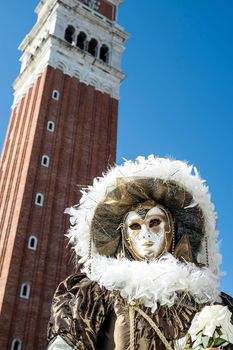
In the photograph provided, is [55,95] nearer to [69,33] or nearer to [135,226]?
[69,33]

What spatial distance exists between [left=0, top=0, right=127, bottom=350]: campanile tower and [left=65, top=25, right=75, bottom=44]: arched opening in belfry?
0.05 m

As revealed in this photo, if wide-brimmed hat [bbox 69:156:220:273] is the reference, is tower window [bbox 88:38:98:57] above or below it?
above

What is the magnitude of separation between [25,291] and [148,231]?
14.2 metres

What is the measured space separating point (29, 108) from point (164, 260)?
1962 cm

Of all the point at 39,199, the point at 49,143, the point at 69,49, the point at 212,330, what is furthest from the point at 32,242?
the point at 212,330

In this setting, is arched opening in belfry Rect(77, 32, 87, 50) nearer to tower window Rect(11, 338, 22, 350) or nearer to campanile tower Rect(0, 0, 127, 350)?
campanile tower Rect(0, 0, 127, 350)

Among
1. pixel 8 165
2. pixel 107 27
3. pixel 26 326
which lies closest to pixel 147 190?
pixel 26 326

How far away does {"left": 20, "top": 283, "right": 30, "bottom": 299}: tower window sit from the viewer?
1609cm

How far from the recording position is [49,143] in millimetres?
19812

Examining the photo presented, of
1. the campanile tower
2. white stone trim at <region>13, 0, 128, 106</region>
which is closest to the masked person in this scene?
the campanile tower

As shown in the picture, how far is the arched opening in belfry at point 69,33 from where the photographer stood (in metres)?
23.7

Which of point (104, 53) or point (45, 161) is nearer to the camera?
point (45, 161)

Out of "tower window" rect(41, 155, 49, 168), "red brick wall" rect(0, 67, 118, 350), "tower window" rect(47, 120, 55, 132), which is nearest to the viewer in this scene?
"red brick wall" rect(0, 67, 118, 350)

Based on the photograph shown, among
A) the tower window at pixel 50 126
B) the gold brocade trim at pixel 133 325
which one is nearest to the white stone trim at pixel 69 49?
the tower window at pixel 50 126
